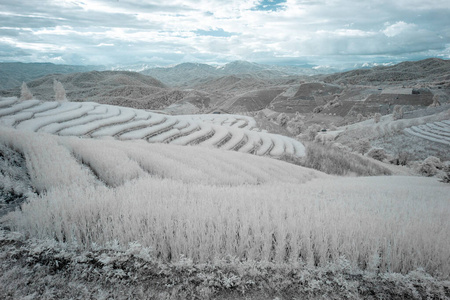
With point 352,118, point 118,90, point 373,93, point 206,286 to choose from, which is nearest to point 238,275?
point 206,286

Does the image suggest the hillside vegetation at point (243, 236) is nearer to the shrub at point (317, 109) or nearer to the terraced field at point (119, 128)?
the terraced field at point (119, 128)

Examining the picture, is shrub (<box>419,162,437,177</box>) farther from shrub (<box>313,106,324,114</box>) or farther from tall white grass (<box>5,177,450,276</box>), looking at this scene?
shrub (<box>313,106,324,114</box>)

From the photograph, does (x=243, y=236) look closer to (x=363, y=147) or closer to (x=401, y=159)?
(x=401, y=159)

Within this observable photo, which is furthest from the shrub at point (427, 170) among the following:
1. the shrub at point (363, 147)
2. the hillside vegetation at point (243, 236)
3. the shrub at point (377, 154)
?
the hillside vegetation at point (243, 236)

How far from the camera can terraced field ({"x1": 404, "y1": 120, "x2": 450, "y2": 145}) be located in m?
27.2

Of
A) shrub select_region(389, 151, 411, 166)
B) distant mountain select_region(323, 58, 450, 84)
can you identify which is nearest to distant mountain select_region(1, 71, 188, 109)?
shrub select_region(389, 151, 411, 166)

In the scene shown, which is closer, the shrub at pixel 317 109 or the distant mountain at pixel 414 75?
the shrub at pixel 317 109

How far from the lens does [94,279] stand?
2.12 meters

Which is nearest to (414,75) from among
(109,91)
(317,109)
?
(317,109)

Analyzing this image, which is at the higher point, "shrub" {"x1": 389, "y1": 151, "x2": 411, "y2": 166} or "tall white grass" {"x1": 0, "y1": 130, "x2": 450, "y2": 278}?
"tall white grass" {"x1": 0, "y1": 130, "x2": 450, "y2": 278}

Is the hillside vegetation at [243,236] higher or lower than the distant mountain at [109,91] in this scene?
lower

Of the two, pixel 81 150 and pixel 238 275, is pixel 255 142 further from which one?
pixel 238 275

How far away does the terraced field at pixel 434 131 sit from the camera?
2719 cm

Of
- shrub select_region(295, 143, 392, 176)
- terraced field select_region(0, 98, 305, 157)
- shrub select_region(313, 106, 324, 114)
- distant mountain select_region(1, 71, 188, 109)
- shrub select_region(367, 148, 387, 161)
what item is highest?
distant mountain select_region(1, 71, 188, 109)
